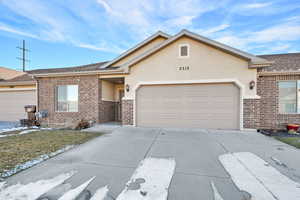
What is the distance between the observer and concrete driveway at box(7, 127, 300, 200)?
262 cm

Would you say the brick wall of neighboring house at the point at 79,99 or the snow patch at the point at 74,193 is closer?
the snow patch at the point at 74,193

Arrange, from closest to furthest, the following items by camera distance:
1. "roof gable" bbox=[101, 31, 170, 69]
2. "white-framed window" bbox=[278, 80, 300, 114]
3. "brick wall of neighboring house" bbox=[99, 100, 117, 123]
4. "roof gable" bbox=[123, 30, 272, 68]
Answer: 1. "roof gable" bbox=[123, 30, 272, 68]
2. "white-framed window" bbox=[278, 80, 300, 114]
3. "brick wall of neighboring house" bbox=[99, 100, 117, 123]
4. "roof gable" bbox=[101, 31, 170, 69]

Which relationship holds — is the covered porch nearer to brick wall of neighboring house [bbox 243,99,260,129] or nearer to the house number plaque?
the house number plaque

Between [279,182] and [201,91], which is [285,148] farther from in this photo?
[201,91]

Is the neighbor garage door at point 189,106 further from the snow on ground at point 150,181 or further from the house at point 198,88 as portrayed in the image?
the snow on ground at point 150,181

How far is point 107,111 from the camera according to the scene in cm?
995

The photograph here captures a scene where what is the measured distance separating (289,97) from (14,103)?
18.8 m

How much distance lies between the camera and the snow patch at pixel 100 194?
2329 millimetres

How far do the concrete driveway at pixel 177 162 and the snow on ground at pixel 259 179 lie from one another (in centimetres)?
16

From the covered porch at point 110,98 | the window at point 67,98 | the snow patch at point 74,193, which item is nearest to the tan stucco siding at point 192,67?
the covered porch at point 110,98

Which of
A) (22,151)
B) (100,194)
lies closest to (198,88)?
(100,194)

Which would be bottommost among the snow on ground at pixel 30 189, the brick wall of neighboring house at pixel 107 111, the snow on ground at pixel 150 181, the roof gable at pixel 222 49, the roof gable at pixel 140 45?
the snow on ground at pixel 30 189

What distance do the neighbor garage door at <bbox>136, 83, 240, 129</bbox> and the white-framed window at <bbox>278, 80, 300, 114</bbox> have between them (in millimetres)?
2822

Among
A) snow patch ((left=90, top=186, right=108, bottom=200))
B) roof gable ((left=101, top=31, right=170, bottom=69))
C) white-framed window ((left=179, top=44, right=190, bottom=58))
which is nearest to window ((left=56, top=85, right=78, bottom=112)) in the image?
roof gable ((left=101, top=31, right=170, bottom=69))
